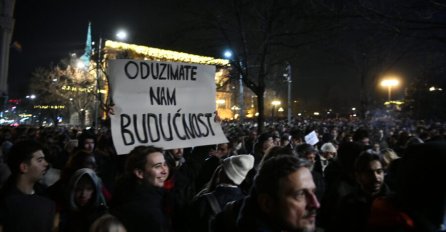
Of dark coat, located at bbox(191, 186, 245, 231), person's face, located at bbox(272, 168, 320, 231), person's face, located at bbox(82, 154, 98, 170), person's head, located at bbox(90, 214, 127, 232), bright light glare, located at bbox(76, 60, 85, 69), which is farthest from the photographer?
bright light glare, located at bbox(76, 60, 85, 69)

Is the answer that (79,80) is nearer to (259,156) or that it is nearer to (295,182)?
(259,156)

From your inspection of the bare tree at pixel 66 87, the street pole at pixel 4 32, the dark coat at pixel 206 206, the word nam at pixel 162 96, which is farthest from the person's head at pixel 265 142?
the bare tree at pixel 66 87

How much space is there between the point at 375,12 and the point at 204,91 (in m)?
2.56

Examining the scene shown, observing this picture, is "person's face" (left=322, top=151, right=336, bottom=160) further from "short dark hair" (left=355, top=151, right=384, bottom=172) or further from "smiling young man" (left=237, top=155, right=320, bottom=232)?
"smiling young man" (left=237, top=155, right=320, bottom=232)

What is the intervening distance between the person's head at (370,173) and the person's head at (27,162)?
125 inches

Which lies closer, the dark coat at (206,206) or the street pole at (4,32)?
the dark coat at (206,206)

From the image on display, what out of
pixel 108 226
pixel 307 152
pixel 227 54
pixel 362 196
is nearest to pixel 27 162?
pixel 108 226

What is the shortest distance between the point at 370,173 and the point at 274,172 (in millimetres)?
2161

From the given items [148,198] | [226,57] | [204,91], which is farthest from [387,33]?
[226,57]

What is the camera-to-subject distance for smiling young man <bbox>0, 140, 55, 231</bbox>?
3311mm

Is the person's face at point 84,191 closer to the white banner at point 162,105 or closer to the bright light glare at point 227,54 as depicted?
the white banner at point 162,105

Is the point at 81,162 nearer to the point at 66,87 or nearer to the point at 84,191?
the point at 84,191

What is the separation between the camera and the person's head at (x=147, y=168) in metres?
3.63

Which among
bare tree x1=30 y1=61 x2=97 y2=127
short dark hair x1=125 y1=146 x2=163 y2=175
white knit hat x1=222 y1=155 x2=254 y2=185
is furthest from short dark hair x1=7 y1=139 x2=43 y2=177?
bare tree x1=30 y1=61 x2=97 y2=127
